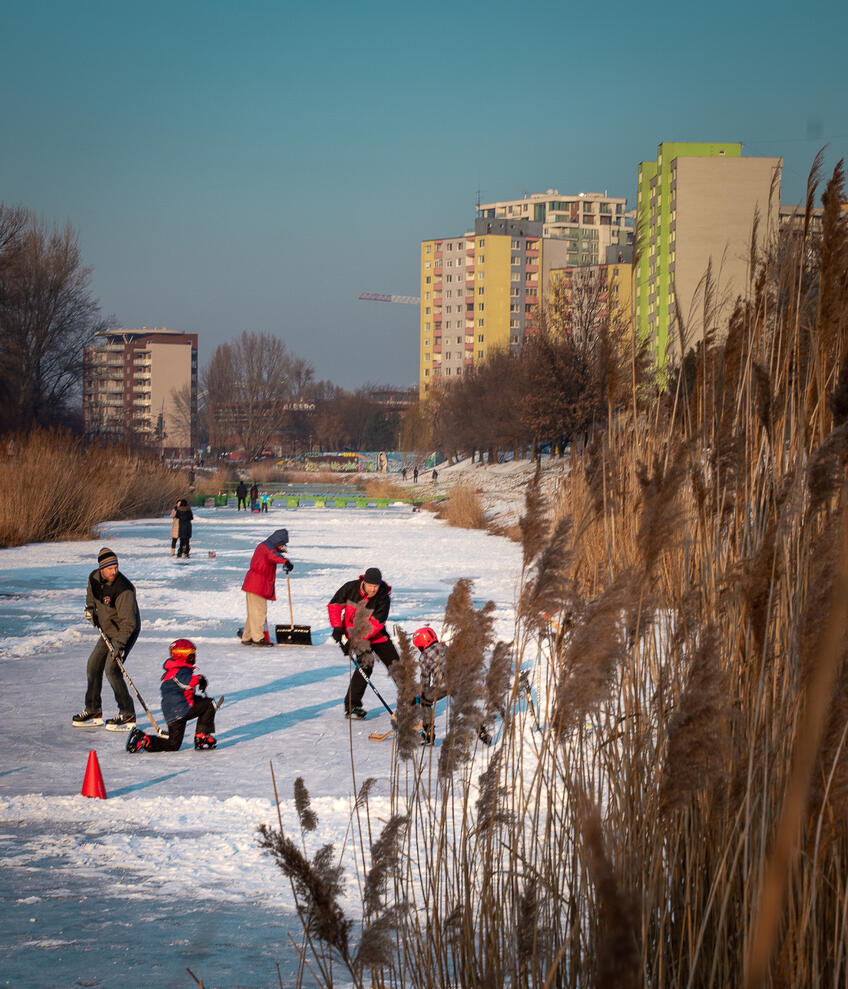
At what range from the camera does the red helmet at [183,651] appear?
777cm

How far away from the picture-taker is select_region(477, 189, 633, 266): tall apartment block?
156 m

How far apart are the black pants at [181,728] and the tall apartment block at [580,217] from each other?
148 metres

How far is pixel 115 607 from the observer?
8453 mm

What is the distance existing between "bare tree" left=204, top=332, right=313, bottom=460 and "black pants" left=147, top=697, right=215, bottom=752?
87328mm

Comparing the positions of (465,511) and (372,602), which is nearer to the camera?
(372,602)

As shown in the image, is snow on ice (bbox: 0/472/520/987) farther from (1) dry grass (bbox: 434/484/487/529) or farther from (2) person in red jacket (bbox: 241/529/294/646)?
(1) dry grass (bbox: 434/484/487/529)

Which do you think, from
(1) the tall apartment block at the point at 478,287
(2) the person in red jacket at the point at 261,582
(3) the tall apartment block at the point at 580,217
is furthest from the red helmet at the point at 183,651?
(3) the tall apartment block at the point at 580,217

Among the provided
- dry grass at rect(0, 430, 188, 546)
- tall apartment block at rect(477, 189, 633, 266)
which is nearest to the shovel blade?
dry grass at rect(0, 430, 188, 546)

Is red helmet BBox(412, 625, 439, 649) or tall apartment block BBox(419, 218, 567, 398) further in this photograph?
tall apartment block BBox(419, 218, 567, 398)

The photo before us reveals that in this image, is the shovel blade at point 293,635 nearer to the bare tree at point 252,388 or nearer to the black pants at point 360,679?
the black pants at point 360,679

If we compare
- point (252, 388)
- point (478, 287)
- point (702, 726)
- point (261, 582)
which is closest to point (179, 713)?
point (261, 582)

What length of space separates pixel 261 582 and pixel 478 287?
12568cm

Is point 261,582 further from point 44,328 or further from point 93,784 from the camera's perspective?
point 44,328

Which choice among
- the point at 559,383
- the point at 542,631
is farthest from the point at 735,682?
the point at 559,383
